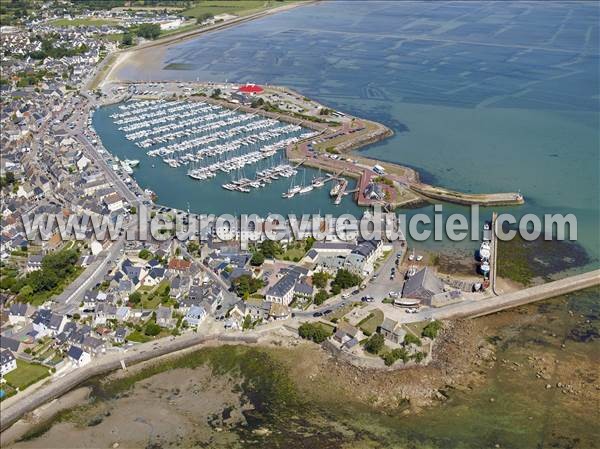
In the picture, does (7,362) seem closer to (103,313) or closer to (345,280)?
(103,313)

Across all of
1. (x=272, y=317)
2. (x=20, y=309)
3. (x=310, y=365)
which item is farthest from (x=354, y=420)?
(x=20, y=309)

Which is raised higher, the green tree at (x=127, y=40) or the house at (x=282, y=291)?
the green tree at (x=127, y=40)

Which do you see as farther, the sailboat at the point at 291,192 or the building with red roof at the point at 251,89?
the building with red roof at the point at 251,89

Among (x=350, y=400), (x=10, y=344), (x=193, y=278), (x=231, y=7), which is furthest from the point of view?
(x=231, y=7)

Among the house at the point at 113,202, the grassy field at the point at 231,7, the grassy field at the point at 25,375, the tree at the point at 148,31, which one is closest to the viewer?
the grassy field at the point at 25,375

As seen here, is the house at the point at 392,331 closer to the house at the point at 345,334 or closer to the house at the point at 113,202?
the house at the point at 345,334

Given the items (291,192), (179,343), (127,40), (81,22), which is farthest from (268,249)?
(81,22)

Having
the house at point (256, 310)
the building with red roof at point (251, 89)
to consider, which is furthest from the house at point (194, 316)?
the building with red roof at point (251, 89)
